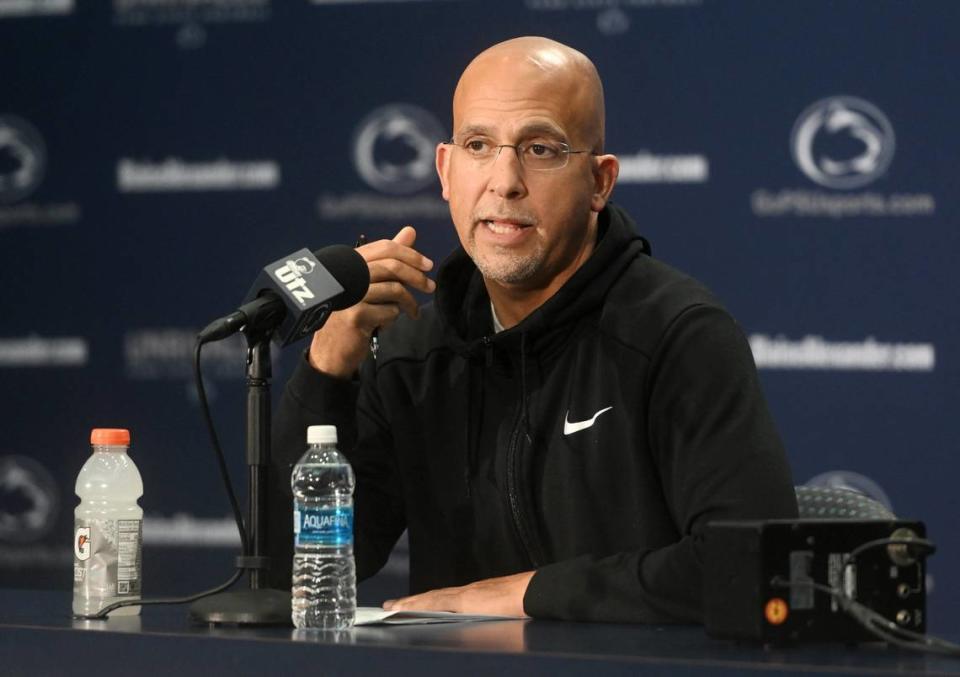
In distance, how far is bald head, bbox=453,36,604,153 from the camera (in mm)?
2330

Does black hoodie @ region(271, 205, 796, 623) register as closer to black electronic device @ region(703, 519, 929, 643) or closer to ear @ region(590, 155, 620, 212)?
ear @ region(590, 155, 620, 212)

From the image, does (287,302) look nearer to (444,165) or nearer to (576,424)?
(576,424)

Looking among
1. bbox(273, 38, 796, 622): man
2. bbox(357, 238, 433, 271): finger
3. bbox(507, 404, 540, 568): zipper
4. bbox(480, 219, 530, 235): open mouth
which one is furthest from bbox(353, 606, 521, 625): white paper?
bbox(480, 219, 530, 235): open mouth

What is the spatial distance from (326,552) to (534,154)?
876mm

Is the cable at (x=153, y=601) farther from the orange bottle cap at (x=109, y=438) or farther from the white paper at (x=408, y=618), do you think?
the orange bottle cap at (x=109, y=438)

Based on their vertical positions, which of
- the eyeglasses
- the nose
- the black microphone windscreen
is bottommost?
the black microphone windscreen

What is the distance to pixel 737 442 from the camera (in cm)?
204

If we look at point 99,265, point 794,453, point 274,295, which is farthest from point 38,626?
point 99,265

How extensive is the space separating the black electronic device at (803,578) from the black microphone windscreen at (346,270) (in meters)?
0.61

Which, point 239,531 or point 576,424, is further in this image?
point 576,424

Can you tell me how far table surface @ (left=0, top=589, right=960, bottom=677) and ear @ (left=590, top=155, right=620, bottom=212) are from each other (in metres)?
0.90

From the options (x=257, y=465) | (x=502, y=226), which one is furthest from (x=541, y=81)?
(x=257, y=465)

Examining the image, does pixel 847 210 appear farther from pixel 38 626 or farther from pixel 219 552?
pixel 38 626

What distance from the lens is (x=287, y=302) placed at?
1677 mm
